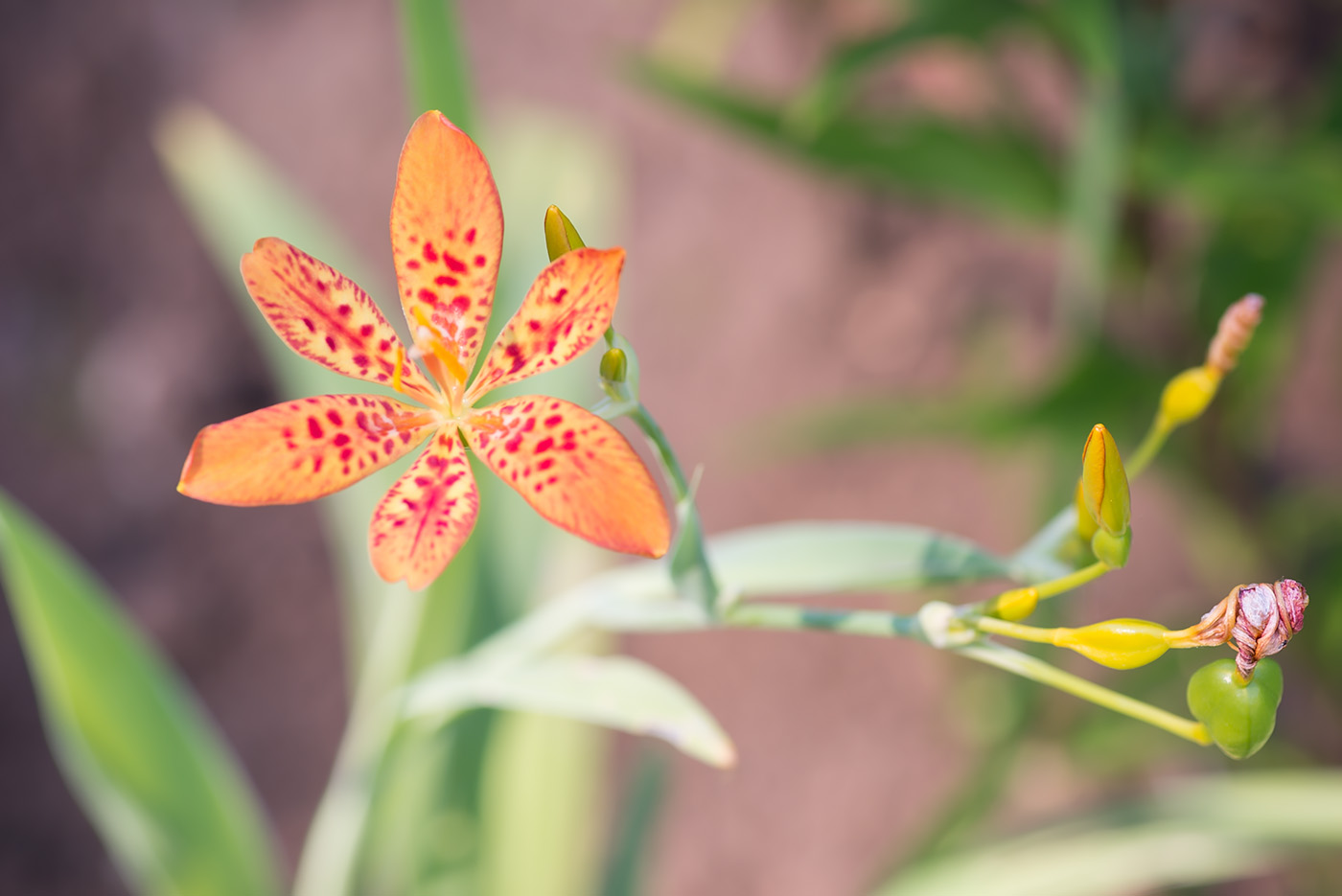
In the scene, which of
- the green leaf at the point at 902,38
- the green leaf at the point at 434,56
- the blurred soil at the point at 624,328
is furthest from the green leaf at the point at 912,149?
the blurred soil at the point at 624,328

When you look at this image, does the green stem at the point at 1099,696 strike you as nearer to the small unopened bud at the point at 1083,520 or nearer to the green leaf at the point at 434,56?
the small unopened bud at the point at 1083,520

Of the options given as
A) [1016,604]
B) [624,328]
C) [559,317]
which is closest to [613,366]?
[559,317]

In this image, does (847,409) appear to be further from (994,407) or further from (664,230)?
(664,230)

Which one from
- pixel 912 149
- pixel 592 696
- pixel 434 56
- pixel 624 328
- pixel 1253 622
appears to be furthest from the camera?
pixel 624 328

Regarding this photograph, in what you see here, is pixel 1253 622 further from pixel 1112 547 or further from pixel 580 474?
pixel 580 474

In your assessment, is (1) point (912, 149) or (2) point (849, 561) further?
(1) point (912, 149)

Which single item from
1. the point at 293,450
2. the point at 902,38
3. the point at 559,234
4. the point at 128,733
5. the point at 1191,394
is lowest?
A: the point at 128,733
